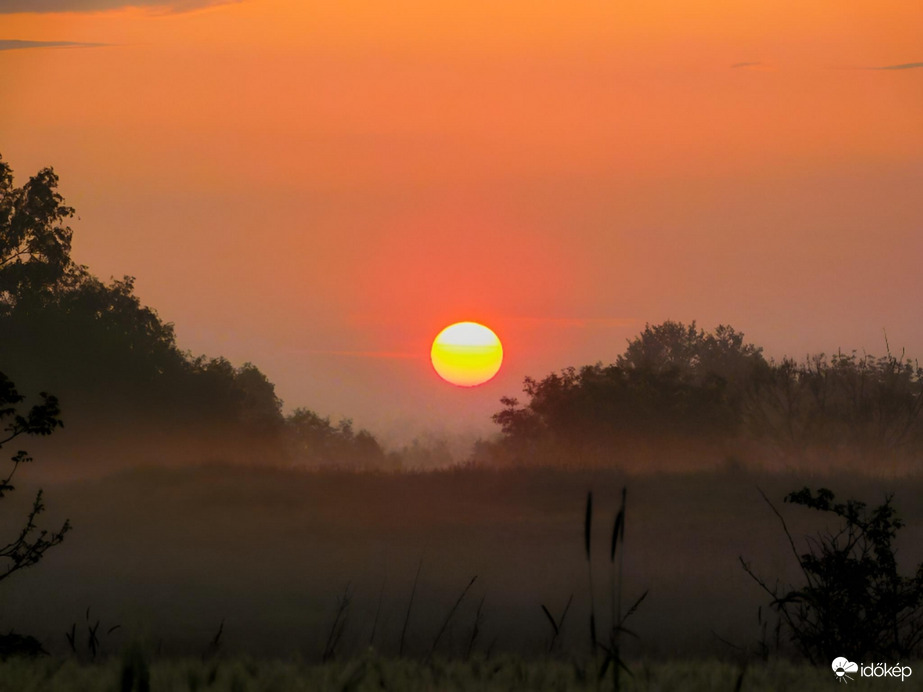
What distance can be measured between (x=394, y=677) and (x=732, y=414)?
64015 mm

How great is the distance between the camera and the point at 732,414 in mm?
65500

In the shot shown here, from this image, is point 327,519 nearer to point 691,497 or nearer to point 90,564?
point 90,564

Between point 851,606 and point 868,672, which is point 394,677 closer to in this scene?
point 868,672

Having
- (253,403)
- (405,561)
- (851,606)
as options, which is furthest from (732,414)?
(851,606)

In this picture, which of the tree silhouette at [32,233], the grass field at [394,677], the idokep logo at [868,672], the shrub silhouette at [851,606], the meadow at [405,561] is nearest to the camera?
the grass field at [394,677]

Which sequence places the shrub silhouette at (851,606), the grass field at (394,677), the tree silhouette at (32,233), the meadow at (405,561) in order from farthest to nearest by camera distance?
the tree silhouette at (32,233) → the meadow at (405,561) → the shrub silhouette at (851,606) → the grass field at (394,677)

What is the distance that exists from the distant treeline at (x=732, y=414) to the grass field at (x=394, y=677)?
55.4 metres

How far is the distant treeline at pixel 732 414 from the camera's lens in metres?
62.2

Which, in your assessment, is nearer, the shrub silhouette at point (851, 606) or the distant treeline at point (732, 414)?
the shrub silhouette at point (851, 606)

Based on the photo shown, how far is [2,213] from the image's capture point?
48.0 metres

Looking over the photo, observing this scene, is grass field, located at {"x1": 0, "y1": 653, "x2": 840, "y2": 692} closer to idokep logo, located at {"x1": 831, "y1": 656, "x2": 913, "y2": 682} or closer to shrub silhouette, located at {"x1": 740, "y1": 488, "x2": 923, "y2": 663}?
idokep logo, located at {"x1": 831, "y1": 656, "x2": 913, "y2": 682}

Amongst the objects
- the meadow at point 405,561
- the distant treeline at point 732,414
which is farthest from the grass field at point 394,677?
the distant treeline at point 732,414

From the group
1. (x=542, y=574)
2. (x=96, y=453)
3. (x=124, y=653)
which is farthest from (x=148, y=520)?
(x=96, y=453)

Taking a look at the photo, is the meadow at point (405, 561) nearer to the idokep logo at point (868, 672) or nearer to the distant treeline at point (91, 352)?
the idokep logo at point (868, 672)
